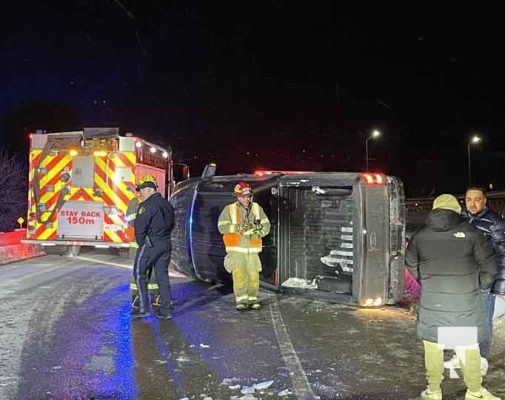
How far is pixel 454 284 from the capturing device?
3881 mm

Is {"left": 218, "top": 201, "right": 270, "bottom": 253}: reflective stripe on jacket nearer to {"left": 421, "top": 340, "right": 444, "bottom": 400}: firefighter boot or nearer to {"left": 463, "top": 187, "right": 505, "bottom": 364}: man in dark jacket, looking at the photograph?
{"left": 463, "top": 187, "right": 505, "bottom": 364}: man in dark jacket

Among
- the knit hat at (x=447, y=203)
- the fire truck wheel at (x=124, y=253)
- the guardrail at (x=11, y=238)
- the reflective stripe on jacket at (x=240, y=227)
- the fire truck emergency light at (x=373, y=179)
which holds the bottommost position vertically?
the fire truck wheel at (x=124, y=253)

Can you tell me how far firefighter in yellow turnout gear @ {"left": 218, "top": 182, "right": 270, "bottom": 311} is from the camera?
698cm

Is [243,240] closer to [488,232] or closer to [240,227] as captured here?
[240,227]

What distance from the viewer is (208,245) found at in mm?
8414

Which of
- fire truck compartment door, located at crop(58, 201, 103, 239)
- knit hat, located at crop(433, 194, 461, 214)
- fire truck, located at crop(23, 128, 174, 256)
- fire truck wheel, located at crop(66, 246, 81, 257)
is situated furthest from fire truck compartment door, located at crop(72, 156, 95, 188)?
knit hat, located at crop(433, 194, 461, 214)

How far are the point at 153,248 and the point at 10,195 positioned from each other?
22.9 m

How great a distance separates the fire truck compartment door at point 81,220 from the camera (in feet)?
37.1

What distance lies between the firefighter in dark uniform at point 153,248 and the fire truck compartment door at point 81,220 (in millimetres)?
4963

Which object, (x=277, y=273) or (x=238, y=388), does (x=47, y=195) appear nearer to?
(x=277, y=273)

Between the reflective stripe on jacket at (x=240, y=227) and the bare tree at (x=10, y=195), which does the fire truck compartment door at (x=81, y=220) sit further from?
the bare tree at (x=10, y=195)

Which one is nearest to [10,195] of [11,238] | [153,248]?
[11,238]

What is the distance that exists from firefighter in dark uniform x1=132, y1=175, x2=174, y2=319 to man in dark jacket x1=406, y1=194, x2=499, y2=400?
11.3 feet

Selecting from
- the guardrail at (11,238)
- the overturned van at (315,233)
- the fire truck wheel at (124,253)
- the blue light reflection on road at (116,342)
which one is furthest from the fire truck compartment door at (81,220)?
the blue light reflection on road at (116,342)
